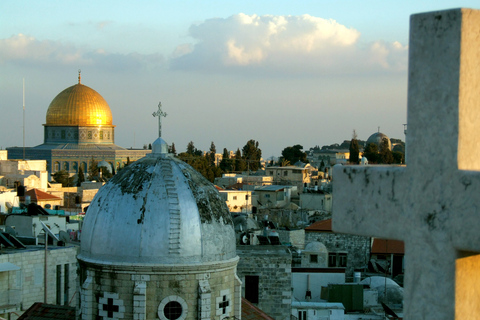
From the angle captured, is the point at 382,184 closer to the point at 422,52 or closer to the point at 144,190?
the point at 422,52

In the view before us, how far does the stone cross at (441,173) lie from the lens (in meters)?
2.27

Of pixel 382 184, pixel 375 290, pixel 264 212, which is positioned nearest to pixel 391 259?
pixel 375 290

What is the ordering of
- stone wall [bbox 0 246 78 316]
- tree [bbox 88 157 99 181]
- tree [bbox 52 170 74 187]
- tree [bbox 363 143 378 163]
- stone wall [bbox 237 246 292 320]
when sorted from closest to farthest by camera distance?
1. stone wall [bbox 0 246 78 316]
2. stone wall [bbox 237 246 292 320]
3. tree [bbox 52 170 74 187]
4. tree [bbox 88 157 99 181]
5. tree [bbox 363 143 378 163]

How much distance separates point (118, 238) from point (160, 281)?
944 millimetres

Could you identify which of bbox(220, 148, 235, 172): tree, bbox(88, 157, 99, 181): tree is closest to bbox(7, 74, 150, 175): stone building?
bbox(88, 157, 99, 181): tree

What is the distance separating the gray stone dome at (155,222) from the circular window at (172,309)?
2.28ft

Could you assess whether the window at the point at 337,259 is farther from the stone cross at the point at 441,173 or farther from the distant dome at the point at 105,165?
the distant dome at the point at 105,165

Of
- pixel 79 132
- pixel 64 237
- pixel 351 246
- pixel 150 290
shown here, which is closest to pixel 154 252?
pixel 150 290

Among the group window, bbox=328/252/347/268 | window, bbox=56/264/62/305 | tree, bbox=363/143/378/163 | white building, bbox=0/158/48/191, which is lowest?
window, bbox=328/252/347/268

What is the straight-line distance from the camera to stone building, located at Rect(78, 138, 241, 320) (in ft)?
40.8

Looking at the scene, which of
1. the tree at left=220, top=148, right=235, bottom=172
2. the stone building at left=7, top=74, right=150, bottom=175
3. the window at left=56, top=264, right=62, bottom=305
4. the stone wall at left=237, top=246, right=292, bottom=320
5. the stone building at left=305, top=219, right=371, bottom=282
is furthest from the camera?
the tree at left=220, top=148, right=235, bottom=172

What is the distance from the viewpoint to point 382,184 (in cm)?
254

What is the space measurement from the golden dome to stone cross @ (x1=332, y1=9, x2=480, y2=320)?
78.0 meters

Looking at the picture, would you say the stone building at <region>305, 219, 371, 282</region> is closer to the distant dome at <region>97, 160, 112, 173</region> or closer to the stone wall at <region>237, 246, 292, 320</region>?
the stone wall at <region>237, 246, 292, 320</region>
